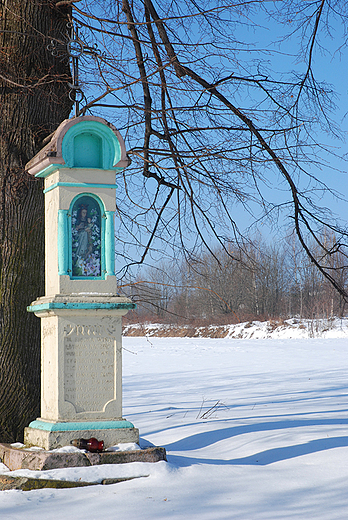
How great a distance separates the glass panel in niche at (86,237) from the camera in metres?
4.48

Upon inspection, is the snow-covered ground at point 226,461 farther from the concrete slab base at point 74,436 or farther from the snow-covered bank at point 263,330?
the snow-covered bank at point 263,330

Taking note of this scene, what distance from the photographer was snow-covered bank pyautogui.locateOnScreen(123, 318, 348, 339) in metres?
29.8

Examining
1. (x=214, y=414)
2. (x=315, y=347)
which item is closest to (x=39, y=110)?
(x=214, y=414)

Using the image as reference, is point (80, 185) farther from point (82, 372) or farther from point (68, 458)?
point (68, 458)

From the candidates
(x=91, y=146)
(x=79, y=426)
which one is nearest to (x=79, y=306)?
(x=79, y=426)

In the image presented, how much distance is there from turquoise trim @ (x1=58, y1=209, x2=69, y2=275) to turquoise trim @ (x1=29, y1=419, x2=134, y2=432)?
45.4 inches

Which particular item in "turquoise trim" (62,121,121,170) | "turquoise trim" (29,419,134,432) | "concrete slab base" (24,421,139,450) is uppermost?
"turquoise trim" (62,121,121,170)

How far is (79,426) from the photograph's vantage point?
4238 mm

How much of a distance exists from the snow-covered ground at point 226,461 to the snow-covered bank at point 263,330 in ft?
58.0

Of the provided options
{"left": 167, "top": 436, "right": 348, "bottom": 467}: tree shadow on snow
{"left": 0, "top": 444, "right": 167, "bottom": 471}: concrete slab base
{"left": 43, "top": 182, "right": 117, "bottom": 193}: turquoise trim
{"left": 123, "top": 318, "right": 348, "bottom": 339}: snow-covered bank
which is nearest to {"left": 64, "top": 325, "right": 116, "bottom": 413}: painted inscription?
{"left": 0, "top": 444, "right": 167, "bottom": 471}: concrete slab base

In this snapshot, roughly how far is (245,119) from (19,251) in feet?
10.8

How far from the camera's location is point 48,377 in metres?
4.41

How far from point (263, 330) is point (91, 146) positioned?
28.0m

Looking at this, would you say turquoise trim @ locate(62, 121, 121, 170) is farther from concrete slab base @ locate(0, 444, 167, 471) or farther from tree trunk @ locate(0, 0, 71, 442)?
concrete slab base @ locate(0, 444, 167, 471)
